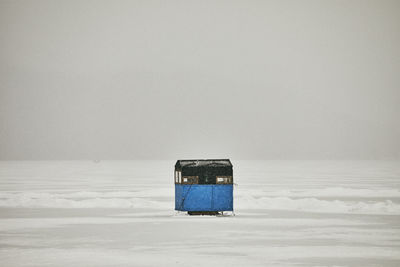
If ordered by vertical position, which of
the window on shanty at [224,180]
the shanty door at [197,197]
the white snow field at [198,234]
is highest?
the window on shanty at [224,180]

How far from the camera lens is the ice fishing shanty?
26.0m

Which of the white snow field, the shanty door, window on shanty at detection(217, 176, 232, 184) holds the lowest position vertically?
the white snow field

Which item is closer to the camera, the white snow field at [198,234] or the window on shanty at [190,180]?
the white snow field at [198,234]

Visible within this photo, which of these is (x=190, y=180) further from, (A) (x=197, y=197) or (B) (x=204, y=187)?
(A) (x=197, y=197)

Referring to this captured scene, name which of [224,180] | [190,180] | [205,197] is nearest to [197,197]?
[205,197]

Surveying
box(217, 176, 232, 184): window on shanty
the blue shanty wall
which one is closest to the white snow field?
the blue shanty wall

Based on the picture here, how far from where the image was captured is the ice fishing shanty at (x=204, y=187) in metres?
26.0

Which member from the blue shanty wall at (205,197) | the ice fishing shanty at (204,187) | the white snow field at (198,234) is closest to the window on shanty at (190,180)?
the ice fishing shanty at (204,187)

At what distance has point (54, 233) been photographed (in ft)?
71.2

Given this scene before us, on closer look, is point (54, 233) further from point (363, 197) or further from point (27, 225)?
point (363, 197)

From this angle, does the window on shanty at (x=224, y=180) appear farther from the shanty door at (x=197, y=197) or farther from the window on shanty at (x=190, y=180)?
the window on shanty at (x=190, y=180)

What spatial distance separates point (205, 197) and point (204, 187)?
49 cm

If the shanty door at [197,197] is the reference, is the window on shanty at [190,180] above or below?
above

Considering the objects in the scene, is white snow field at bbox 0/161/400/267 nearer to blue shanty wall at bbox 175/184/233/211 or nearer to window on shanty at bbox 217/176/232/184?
blue shanty wall at bbox 175/184/233/211
